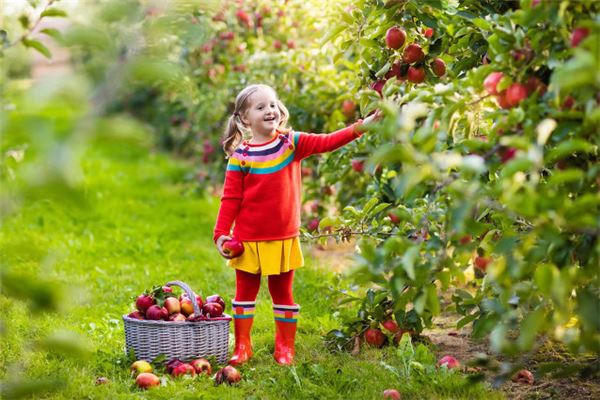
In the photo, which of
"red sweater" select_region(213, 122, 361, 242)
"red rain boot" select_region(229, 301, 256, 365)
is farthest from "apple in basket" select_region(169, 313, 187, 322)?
"red sweater" select_region(213, 122, 361, 242)

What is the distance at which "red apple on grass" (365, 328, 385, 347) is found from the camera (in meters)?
3.46

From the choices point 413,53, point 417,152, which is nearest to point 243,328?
point 413,53

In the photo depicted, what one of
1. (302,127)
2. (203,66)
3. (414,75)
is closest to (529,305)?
(414,75)

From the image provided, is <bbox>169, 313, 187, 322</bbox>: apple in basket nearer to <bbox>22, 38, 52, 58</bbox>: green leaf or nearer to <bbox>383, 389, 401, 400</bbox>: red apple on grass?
<bbox>383, 389, 401, 400</bbox>: red apple on grass

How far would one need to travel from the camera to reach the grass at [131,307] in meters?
2.84

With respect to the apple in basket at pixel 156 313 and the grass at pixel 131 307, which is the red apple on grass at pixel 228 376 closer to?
the grass at pixel 131 307

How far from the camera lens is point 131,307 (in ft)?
13.1

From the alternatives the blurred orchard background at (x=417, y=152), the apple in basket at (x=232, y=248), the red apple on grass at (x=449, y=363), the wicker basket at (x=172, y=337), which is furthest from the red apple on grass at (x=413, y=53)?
the wicker basket at (x=172, y=337)

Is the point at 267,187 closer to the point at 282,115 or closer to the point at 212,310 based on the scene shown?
the point at 282,115

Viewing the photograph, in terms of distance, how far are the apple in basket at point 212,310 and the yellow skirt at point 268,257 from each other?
0.19m

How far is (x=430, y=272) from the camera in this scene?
6.95ft

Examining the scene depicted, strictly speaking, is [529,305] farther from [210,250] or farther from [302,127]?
[210,250]

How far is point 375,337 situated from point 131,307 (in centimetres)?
130

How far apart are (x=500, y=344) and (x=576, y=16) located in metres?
0.82
